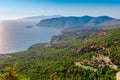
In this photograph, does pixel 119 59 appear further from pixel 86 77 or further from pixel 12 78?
pixel 12 78

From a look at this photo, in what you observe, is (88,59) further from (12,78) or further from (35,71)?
(12,78)

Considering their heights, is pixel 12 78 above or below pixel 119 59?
above

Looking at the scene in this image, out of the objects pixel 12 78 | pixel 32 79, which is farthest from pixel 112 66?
pixel 12 78

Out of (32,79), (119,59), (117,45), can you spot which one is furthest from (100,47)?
(32,79)

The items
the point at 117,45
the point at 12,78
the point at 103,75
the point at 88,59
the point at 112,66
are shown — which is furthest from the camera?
the point at 117,45

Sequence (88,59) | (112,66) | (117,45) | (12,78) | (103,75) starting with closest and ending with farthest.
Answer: (12,78)
(103,75)
(112,66)
(88,59)
(117,45)

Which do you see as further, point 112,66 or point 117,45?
point 117,45

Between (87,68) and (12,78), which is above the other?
(12,78)

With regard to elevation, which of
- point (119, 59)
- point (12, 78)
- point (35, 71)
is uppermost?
point (12, 78)

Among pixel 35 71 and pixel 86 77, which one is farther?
pixel 35 71
